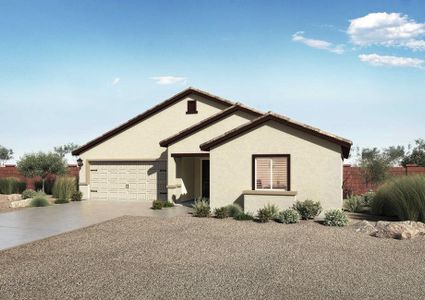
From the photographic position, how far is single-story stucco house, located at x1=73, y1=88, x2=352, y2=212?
1634 centimetres

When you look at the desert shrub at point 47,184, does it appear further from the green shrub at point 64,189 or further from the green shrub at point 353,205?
the green shrub at point 353,205

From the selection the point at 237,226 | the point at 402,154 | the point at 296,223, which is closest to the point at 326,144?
the point at 296,223

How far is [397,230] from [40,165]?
23.0 meters

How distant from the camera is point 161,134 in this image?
76.5 ft

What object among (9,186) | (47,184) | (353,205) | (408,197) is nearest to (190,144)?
(353,205)

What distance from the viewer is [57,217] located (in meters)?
16.0

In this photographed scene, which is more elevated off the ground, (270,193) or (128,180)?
(128,180)

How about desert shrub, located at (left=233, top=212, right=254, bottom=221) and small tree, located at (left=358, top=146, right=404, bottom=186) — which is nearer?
desert shrub, located at (left=233, top=212, right=254, bottom=221)

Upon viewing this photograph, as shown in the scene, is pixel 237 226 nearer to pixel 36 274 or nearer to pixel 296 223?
pixel 296 223

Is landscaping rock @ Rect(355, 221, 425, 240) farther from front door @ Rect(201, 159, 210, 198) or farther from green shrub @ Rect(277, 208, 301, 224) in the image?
front door @ Rect(201, 159, 210, 198)

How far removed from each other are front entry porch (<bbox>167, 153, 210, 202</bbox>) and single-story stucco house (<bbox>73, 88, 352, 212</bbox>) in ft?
0.18

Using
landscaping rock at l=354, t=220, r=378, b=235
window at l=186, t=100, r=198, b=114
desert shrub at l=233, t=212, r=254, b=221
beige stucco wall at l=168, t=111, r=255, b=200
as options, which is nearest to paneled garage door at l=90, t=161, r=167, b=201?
beige stucco wall at l=168, t=111, r=255, b=200

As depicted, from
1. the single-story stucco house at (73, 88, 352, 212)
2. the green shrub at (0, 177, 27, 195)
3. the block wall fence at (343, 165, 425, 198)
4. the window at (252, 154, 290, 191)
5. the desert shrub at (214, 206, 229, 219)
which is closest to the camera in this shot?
the desert shrub at (214, 206, 229, 219)

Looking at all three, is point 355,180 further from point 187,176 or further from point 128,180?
point 128,180
